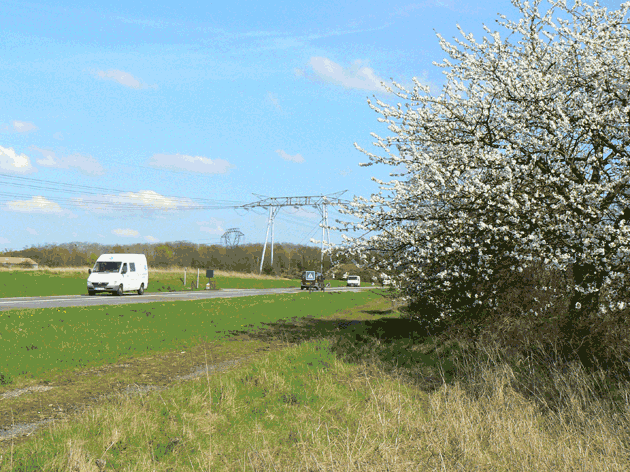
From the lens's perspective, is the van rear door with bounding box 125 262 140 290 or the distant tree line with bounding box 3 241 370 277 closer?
the van rear door with bounding box 125 262 140 290

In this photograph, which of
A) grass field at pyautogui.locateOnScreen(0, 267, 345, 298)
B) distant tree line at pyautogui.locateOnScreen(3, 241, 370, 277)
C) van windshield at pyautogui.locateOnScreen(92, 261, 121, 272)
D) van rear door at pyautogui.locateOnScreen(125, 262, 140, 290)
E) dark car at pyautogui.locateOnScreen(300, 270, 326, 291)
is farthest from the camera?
distant tree line at pyautogui.locateOnScreen(3, 241, 370, 277)

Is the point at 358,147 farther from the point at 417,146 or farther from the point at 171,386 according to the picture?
the point at 171,386

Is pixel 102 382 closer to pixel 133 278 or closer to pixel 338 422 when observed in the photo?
pixel 338 422

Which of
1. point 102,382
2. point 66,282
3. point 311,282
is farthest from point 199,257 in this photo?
point 102,382

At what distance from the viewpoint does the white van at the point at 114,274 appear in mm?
31344

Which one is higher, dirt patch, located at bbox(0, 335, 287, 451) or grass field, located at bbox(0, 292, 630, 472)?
grass field, located at bbox(0, 292, 630, 472)

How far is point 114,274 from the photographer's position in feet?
104

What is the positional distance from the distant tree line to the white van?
107ft

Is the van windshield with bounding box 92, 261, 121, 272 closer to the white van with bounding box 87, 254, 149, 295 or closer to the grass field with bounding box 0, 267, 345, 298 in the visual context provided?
the white van with bounding box 87, 254, 149, 295

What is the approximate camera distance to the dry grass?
485 cm

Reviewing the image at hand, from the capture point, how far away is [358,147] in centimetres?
1056

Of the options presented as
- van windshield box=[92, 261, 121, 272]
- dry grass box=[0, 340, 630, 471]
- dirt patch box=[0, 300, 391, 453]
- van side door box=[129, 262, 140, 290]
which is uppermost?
van windshield box=[92, 261, 121, 272]

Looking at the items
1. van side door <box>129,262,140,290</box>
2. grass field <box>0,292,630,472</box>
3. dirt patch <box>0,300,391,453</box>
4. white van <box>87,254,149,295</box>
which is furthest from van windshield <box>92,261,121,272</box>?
grass field <box>0,292,630,472</box>

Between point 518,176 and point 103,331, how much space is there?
11.0 metres
